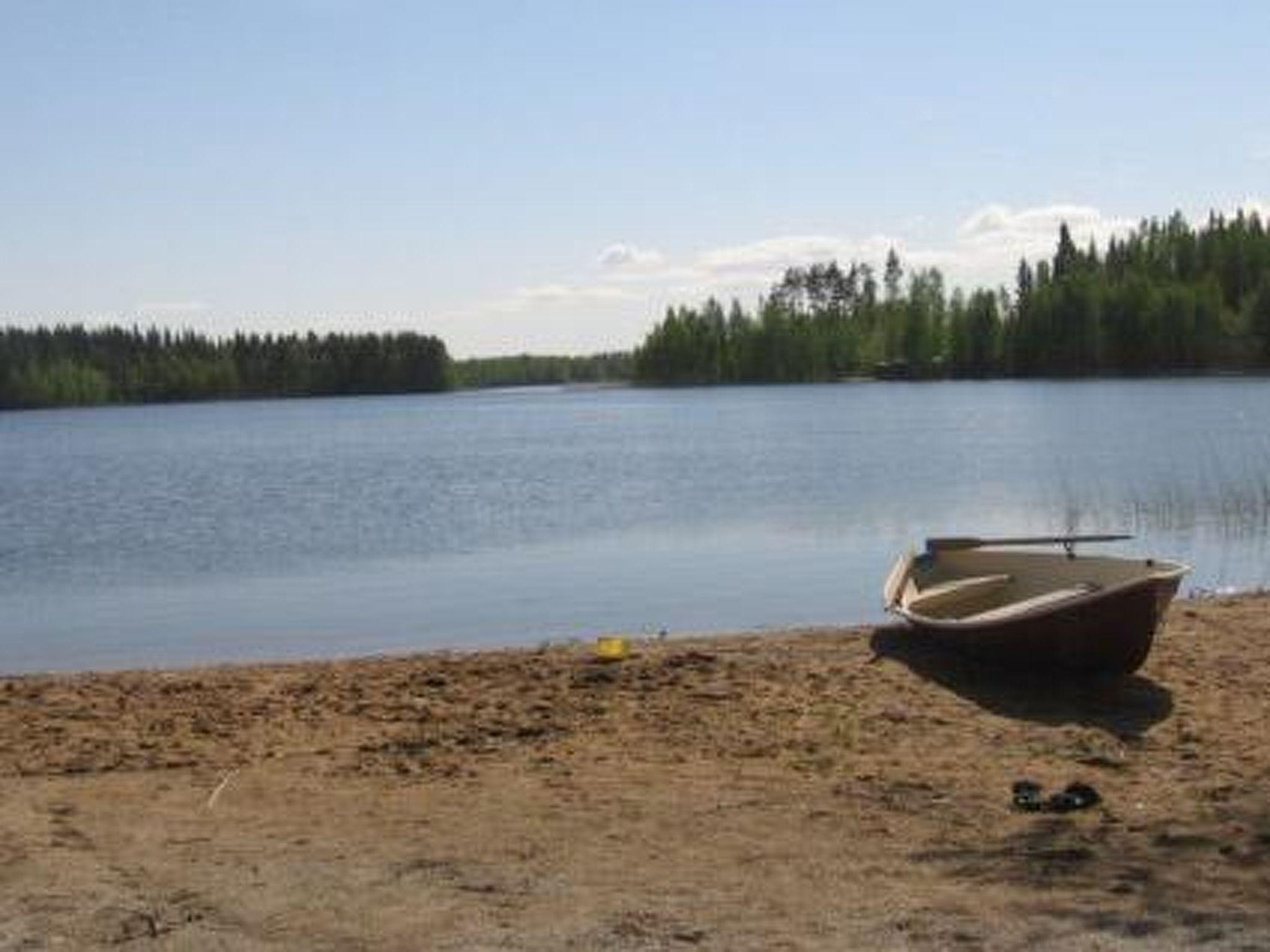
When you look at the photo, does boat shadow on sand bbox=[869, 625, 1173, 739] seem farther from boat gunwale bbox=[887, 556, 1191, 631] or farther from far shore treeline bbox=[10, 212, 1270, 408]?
far shore treeline bbox=[10, 212, 1270, 408]

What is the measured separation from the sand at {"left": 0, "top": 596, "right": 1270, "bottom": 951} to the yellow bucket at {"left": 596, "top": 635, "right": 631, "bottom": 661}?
16cm

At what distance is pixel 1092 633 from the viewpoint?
1215 cm

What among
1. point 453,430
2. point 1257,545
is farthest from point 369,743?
point 453,430

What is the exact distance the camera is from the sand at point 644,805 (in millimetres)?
6516

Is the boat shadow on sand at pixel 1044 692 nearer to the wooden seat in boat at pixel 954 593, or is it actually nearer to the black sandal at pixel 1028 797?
the wooden seat in boat at pixel 954 593

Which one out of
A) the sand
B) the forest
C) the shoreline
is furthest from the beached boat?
the forest

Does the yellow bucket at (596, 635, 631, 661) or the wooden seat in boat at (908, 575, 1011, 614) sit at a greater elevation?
the wooden seat in boat at (908, 575, 1011, 614)

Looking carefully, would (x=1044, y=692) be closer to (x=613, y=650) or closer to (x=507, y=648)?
(x=613, y=650)

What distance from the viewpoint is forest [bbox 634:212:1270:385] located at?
5458 inches

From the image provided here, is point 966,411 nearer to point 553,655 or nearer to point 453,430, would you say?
point 453,430

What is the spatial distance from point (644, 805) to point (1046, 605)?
15.5 feet

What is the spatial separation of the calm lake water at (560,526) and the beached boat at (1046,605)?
9.93 ft

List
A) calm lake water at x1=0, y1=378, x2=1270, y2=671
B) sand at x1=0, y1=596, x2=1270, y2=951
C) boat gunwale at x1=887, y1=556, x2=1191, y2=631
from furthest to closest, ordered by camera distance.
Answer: calm lake water at x1=0, y1=378, x2=1270, y2=671 < boat gunwale at x1=887, y1=556, x2=1191, y2=631 < sand at x1=0, y1=596, x2=1270, y2=951

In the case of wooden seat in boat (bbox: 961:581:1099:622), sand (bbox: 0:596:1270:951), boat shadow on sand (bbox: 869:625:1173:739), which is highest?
wooden seat in boat (bbox: 961:581:1099:622)
